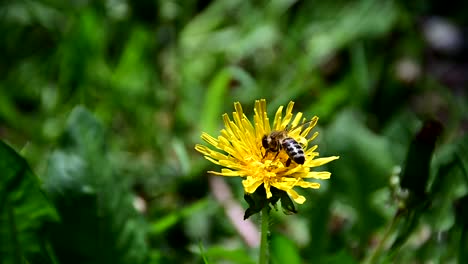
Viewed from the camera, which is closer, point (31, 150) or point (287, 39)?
point (31, 150)

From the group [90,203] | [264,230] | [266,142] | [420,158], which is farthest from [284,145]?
[90,203]

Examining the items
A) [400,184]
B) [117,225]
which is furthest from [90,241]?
[400,184]

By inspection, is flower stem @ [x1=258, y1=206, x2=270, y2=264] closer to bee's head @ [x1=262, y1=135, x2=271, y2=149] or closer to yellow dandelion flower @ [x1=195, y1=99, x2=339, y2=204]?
yellow dandelion flower @ [x1=195, y1=99, x2=339, y2=204]

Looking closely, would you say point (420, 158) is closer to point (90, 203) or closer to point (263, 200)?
point (263, 200)

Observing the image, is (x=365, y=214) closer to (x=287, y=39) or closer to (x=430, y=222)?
(x=430, y=222)

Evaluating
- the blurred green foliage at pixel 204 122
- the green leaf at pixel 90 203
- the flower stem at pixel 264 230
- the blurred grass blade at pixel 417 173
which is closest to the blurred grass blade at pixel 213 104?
the blurred green foliage at pixel 204 122

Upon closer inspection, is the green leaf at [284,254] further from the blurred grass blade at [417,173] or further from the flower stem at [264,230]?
the flower stem at [264,230]
